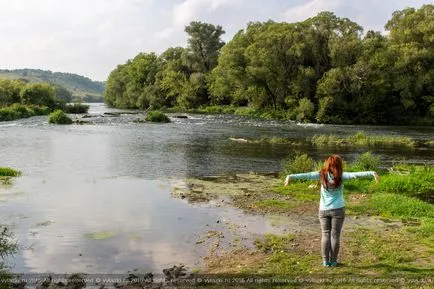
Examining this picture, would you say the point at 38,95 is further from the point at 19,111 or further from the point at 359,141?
the point at 359,141

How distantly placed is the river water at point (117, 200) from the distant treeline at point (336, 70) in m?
39.2

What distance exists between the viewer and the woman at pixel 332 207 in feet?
33.0

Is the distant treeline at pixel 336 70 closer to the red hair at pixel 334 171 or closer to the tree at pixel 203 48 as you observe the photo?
the tree at pixel 203 48

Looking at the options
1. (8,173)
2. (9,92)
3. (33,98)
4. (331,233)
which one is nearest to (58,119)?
(33,98)

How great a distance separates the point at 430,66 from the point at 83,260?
80.5m

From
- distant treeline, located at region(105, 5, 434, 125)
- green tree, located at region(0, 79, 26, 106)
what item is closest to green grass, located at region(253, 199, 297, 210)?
distant treeline, located at region(105, 5, 434, 125)

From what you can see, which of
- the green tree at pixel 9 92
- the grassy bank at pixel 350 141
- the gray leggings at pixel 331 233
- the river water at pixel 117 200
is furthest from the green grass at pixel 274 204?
the green tree at pixel 9 92

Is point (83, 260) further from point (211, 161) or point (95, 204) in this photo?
point (211, 161)

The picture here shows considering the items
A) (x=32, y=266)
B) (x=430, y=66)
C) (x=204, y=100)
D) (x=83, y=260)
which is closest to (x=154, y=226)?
(x=83, y=260)

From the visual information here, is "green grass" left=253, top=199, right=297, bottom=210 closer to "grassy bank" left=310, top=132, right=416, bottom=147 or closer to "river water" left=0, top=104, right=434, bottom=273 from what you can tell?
"river water" left=0, top=104, right=434, bottom=273

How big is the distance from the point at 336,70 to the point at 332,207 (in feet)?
Result: 224

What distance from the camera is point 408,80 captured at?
75.7m

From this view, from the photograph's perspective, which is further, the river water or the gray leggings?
the river water

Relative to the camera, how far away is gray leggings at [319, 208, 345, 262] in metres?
10.2
